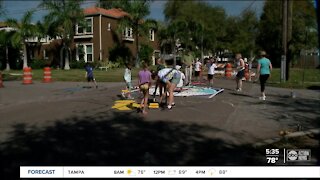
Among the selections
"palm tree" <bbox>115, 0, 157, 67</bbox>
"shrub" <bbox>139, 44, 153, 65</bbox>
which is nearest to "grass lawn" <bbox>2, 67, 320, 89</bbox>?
"palm tree" <bbox>115, 0, 157, 67</bbox>

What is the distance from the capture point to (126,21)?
46.4 metres

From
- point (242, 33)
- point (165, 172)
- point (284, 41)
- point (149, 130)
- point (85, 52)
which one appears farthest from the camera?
point (242, 33)

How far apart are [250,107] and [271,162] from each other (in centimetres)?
697

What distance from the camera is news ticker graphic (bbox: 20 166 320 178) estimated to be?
5.08 m

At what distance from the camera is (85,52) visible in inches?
1935

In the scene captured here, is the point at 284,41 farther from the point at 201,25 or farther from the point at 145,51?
the point at 201,25

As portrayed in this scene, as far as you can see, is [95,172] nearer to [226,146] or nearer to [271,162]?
[271,162]

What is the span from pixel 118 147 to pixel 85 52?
1693 inches

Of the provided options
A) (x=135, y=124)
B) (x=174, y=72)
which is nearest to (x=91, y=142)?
(x=135, y=124)

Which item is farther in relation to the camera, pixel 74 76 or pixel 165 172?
pixel 74 76

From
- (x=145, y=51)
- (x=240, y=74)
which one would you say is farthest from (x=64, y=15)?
(x=240, y=74)

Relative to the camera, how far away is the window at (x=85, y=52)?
48938 millimetres

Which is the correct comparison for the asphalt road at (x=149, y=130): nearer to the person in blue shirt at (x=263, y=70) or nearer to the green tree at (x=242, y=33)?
the person in blue shirt at (x=263, y=70)

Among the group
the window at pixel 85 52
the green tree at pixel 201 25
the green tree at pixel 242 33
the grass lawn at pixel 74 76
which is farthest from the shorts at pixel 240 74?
the green tree at pixel 242 33
